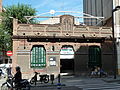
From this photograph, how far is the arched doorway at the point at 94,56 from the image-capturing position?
2330 centimetres

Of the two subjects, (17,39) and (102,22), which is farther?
(102,22)

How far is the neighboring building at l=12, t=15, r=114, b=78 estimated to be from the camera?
22000 mm

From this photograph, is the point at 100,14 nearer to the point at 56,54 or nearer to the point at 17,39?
the point at 56,54

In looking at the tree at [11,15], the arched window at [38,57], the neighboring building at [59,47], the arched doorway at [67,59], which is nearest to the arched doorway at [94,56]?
the neighboring building at [59,47]

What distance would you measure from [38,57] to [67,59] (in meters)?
3.70

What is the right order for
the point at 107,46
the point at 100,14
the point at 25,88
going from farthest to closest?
1. the point at 100,14
2. the point at 107,46
3. the point at 25,88

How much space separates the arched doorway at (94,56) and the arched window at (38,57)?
226 inches

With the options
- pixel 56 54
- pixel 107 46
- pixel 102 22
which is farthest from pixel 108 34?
pixel 56 54

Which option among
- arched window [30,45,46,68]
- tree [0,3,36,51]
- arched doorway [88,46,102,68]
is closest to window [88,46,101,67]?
arched doorway [88,46,102,68]

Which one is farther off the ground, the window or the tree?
the tree

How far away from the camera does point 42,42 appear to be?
22500 mm

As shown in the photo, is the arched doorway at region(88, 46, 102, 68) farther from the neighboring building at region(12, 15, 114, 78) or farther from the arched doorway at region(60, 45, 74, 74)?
the arched doorway at region(60, 45, 74, 74)

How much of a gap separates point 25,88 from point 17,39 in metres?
11.4

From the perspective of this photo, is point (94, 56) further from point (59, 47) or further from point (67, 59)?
→ point (59, 47)
